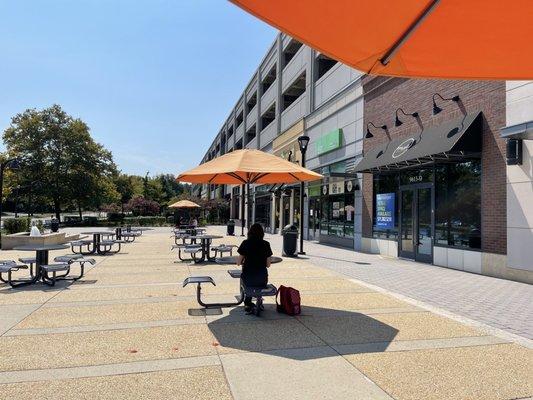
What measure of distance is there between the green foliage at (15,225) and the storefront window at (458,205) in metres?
19.7

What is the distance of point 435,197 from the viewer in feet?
44.6

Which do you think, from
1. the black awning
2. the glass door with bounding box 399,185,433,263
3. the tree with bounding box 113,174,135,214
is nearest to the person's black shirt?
the black awning

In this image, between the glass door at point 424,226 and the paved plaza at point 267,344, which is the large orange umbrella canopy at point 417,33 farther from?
the glass door at point 424,226

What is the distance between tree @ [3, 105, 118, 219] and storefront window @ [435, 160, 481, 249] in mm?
41137

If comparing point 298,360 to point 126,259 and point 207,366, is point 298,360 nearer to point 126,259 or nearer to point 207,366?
point 207,366

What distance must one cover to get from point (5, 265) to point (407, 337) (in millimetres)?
8181

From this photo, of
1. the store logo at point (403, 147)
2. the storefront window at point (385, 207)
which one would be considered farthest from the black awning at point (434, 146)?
the storefront window at point (385, 207)

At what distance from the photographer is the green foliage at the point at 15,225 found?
2144 centimetres

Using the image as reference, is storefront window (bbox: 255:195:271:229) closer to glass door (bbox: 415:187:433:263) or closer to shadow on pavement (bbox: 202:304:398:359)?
glass door (bbox: 415:187:433:263)

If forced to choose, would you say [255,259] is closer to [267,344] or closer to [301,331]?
[301,331]

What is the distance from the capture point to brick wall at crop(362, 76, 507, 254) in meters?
11.2

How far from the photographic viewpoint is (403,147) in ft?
48.3

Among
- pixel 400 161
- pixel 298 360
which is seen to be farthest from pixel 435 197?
pixel 298 360

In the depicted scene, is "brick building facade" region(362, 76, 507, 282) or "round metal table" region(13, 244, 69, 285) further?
"brick building facade" region(362, 76, 507, 282)
